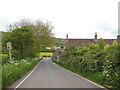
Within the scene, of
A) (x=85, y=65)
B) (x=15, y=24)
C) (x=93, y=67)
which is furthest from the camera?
(x=15, y=24)

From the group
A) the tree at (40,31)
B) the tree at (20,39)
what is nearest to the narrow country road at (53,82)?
the tree at (20,39)

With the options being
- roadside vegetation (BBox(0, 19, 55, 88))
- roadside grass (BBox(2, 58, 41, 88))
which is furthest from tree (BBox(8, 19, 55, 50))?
roadside grass (BBox(2, 58, 41, 88))

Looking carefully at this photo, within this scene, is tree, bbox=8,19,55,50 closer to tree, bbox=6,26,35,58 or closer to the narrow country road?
tree, bbox=6,26,35,58

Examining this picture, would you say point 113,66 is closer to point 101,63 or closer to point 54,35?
point 101,63

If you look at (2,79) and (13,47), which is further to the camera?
(13,47)

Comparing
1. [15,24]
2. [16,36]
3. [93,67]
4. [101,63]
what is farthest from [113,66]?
[15,24]

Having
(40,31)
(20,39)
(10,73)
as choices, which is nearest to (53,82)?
(10,73)

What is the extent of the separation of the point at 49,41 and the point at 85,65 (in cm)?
3206

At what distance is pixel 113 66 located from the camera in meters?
12.6

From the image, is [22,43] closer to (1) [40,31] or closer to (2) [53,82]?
(1) [40,31]

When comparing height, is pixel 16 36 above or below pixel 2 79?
above

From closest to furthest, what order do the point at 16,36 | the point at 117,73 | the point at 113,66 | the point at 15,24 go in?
the point at 117,73 < the point at 113,66 < the point at 16,36 < the point at 15,24

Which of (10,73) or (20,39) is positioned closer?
(10,73)

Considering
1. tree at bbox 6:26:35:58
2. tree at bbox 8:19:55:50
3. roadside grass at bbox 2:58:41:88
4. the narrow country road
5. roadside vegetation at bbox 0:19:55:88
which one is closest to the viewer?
the narrow country road
